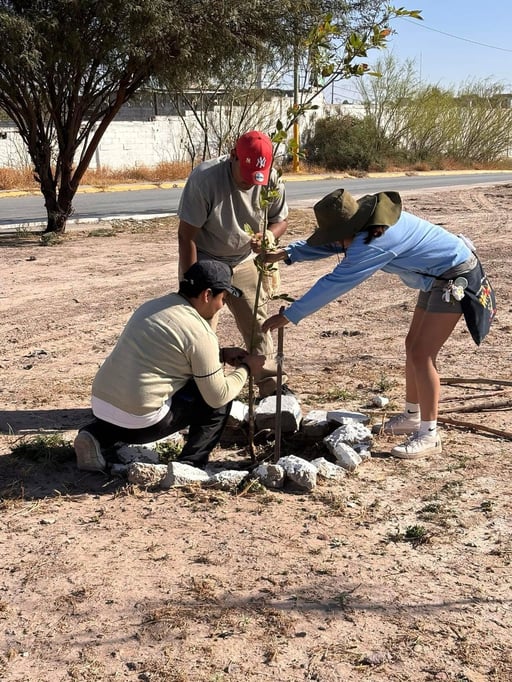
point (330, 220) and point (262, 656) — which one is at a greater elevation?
point (330, 220)

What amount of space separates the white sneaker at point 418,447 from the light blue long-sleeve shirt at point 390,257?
90 cm

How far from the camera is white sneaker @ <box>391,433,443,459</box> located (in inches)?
195

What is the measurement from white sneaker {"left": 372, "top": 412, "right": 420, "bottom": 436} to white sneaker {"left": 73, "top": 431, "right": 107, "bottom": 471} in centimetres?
182

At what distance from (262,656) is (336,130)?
36.6 m

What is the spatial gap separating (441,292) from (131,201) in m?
18.3


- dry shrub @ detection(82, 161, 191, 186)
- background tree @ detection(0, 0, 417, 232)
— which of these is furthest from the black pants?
dry shrub @ detection(82, 161, 191, 186)

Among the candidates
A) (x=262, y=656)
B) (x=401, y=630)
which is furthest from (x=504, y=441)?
(x=262, y=656)

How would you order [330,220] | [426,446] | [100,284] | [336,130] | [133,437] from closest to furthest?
1. [330,220]
2. [133,437]
3. [426,446]
4. [100,284]
5. [336,130]

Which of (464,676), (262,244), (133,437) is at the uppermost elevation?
(262,244)

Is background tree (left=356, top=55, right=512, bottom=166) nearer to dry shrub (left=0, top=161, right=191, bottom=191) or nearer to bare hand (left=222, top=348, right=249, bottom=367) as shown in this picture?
dry shrub (left=0, top=161, right=191, bottom=191)

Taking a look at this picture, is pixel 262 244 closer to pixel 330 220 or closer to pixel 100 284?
pixel 330 220

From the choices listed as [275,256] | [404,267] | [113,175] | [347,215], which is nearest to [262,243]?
[275,256]

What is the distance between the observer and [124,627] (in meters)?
3.23

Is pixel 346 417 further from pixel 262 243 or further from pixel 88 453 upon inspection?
pixel 88 453
